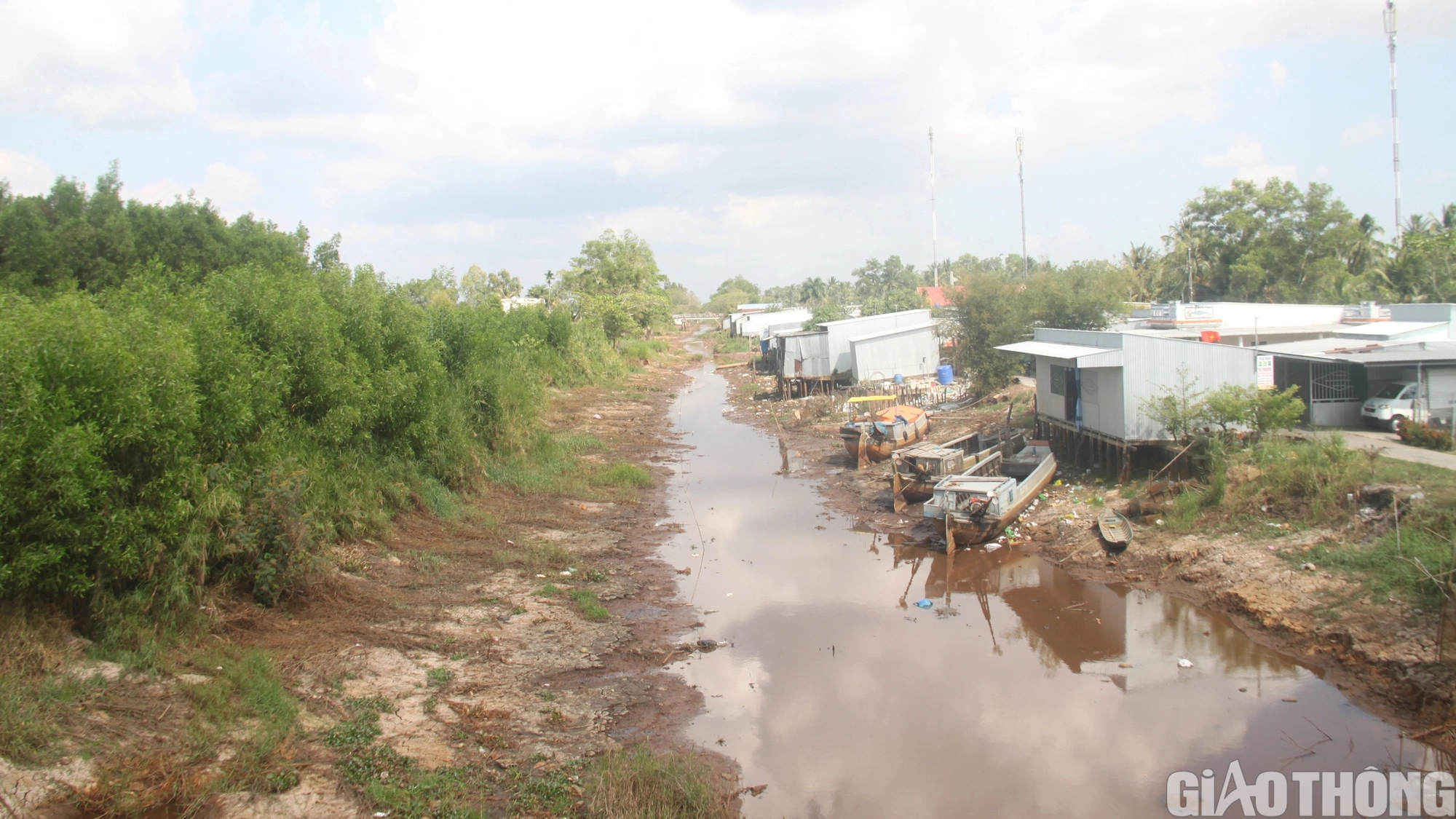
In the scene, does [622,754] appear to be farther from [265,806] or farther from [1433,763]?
[1433,763]

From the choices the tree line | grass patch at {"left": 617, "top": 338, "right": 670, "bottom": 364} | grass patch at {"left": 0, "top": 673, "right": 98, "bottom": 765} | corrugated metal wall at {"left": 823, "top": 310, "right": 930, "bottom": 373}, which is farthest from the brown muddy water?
grass patch at {"left": 617, "top": 338, "right": 670, "bottom": 364}

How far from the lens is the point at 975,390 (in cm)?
3141

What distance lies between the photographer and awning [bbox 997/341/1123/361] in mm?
17703

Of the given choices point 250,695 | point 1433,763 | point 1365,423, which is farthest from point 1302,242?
point 250,695

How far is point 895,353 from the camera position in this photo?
36.2m

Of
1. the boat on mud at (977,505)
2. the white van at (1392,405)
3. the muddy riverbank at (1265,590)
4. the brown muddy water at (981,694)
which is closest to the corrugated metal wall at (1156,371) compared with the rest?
the muddy riverbank at (1265,590)

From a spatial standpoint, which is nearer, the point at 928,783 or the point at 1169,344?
the point at 928,783

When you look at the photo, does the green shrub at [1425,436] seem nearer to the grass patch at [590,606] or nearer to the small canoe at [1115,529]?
the small canoe at [1115,529]

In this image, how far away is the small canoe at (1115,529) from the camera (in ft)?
50.1

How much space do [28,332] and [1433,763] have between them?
13.9 metres

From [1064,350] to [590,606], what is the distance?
38.9 ft

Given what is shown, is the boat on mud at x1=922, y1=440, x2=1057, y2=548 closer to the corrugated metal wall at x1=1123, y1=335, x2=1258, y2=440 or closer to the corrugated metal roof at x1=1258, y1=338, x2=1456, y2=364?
the corrugated metal wall at x1=1123, y1=335, x2=1258, y2=440

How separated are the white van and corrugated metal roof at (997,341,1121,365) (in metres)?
5.74

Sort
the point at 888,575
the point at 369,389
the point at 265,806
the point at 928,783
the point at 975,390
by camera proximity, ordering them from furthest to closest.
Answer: the point at 975,390, the point at 888,575, the point at 369,389, the point at 928,783, the point at 265,806
